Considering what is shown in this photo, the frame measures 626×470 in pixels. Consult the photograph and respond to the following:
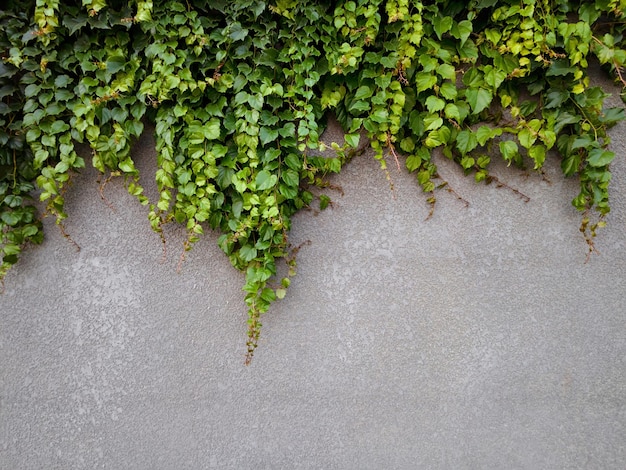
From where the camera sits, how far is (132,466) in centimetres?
192

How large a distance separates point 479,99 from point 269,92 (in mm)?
897

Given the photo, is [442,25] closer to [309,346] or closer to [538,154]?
[538,154]

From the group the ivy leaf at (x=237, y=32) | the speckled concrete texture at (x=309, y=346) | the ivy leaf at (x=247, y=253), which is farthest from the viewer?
the speckled concrete texture at (x=309, y=346)

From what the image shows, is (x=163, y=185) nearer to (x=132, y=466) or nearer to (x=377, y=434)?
(x=132, y=466)

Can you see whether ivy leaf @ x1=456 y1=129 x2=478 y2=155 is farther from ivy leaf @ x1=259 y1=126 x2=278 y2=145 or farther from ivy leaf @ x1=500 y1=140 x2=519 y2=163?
ivy leaf @ x1=259 y1=126 x2=278 y2=145

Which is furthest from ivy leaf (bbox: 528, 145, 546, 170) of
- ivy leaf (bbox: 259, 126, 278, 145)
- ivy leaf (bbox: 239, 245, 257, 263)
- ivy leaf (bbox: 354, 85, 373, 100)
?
ivy leaf (bbox: 239, 245, 257, 263)

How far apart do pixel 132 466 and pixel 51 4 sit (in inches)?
81.3

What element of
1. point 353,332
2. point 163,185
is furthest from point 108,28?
point 353,332

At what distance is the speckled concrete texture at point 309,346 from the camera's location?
6.23 ft

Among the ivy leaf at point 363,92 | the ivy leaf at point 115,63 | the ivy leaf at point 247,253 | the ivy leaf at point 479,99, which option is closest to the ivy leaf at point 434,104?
the ivy leaf at point 479,99

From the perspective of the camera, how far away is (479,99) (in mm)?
1709

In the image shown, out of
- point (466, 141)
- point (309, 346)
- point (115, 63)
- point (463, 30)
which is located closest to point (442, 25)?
point (463, 30)

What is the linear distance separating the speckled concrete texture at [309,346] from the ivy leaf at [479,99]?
33 centimetres

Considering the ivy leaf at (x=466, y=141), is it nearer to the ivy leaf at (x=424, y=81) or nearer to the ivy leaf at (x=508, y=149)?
the ivy leaf at (x=508, y=149)
